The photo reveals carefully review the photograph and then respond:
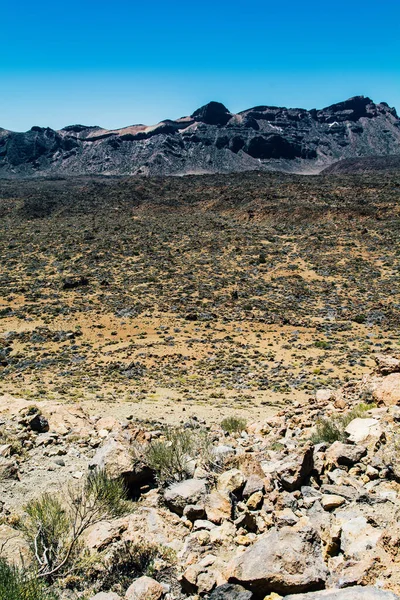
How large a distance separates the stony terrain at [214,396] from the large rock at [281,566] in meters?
0.01

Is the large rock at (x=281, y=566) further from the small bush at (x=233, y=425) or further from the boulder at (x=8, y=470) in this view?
the small bush at (x=233, y=425)

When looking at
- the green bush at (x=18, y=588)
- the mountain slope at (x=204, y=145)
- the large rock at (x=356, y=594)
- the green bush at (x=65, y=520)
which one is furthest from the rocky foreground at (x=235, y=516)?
the mountain slope at (x=204, y=145)

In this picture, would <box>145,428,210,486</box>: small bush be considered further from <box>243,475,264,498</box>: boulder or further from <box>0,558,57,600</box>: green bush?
<box>0,558,57,600</box>: green bush

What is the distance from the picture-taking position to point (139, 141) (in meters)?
173

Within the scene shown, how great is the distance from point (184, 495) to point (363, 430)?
3.11 m

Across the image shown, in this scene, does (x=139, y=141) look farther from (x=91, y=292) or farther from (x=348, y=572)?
(x=348, y=572)

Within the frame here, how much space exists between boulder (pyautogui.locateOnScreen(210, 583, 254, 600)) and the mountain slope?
5952 inches

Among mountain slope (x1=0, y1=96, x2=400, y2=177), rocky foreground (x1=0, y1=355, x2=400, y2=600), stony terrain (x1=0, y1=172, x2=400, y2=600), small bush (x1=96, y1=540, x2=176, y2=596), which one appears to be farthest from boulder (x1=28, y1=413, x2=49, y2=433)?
mountain slope (x1=0, y1=96, x2=400, y2=177)

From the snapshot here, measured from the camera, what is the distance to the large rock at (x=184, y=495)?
5324 mm

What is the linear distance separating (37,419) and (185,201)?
175 feet

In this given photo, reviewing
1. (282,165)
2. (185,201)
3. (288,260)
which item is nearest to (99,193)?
(185,201)

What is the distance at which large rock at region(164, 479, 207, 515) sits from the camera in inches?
210

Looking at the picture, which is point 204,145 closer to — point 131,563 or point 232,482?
point 232,482

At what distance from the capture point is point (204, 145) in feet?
542
